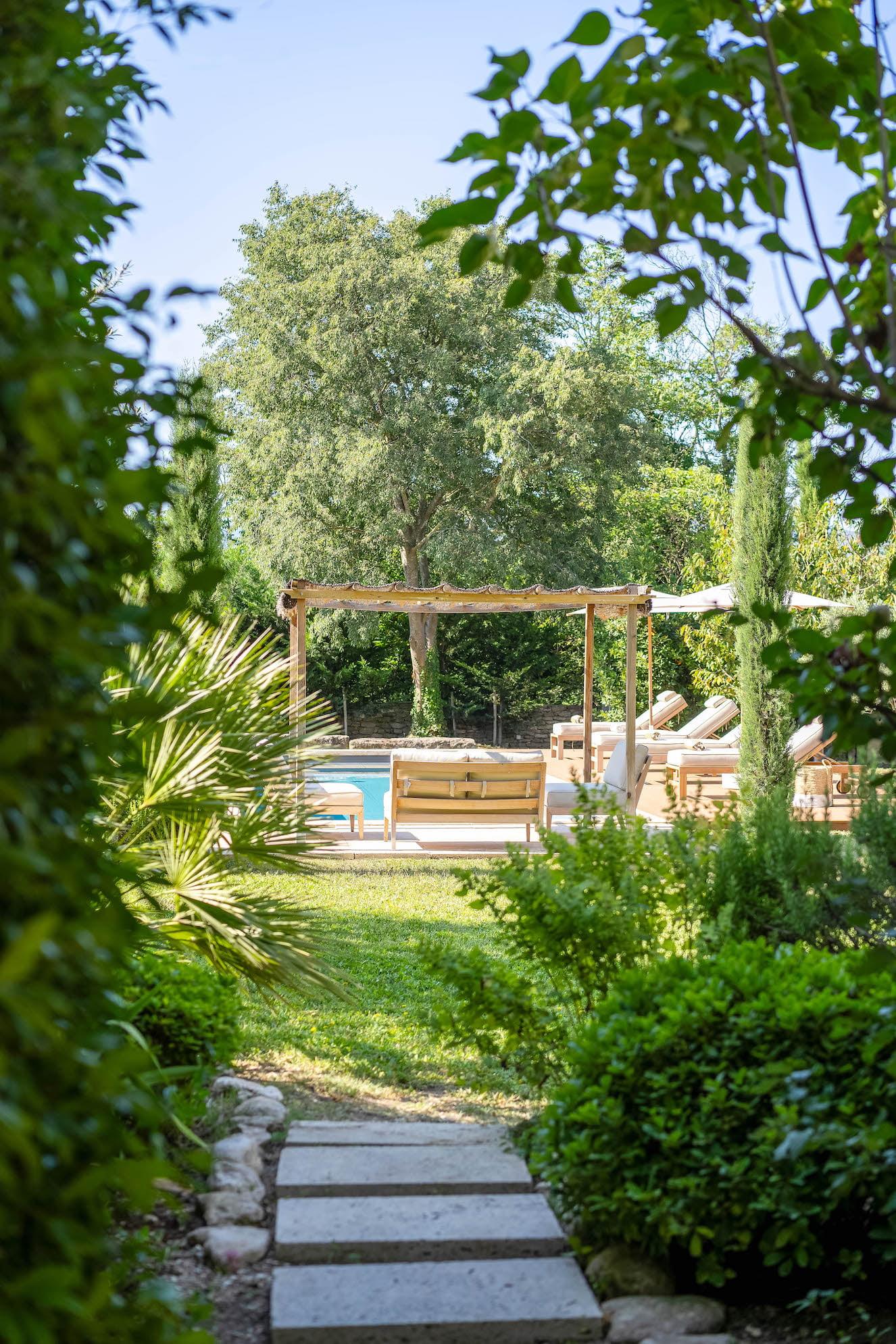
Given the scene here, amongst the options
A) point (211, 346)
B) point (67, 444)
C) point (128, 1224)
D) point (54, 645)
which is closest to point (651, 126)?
point (67, 444)

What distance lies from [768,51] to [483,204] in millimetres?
402

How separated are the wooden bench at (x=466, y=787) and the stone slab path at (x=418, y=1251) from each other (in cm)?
600

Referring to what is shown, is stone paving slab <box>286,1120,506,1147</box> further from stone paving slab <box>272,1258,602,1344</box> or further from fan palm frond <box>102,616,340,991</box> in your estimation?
stone paving slab <box>272,1258,602,1344</box>

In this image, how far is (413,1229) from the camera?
266cm

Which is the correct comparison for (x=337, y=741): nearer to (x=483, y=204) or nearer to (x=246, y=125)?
(x=246, y=125)

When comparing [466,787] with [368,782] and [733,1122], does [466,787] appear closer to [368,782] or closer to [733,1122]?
[733,1122]

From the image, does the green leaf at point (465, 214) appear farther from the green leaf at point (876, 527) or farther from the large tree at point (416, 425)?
the large tree at point (416, 425)

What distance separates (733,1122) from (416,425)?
19.9 m

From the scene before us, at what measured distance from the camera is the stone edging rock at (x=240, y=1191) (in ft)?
8.79

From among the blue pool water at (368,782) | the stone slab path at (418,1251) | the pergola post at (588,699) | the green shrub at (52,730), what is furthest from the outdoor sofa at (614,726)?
the green shrub at (52,730)

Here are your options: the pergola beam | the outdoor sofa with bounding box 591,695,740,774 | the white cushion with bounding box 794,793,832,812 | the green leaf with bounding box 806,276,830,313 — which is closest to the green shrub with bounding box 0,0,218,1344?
Answer: the green leaf with bounding box 806,276,830,313

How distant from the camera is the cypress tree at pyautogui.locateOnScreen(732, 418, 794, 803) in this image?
35.1ft

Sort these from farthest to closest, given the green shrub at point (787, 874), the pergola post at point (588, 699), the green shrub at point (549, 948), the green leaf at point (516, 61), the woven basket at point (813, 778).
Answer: the pergola post at point (588, 699) → the woven basket at point (813, 778) → the green shrub at point (787, 874) → the green shrub at point (549, 948) → the green leaf at point (516, 61)

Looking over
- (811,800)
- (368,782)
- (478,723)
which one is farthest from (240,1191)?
(478,723)
